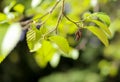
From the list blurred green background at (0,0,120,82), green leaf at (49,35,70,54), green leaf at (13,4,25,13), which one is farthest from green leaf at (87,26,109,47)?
blurred green background at (0,0,120,82)

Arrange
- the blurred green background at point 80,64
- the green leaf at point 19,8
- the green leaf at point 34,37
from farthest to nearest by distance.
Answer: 1. the blurred green background at point 80,64
2. the green leaf at point 19,8
3. the green leaf at point 34,37

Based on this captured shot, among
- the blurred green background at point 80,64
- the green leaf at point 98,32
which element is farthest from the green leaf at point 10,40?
the blurred green background at point 80,64

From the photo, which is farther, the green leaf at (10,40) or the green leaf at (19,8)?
the green leaf at (19,8)

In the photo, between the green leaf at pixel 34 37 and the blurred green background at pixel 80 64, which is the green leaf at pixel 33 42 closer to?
the green leaf at pixel 34 37

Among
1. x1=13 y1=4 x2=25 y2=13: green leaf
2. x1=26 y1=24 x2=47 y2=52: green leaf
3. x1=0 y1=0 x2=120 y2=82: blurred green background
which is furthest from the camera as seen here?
x1=0 y1=0 x2=120 y2=82: blurred green background

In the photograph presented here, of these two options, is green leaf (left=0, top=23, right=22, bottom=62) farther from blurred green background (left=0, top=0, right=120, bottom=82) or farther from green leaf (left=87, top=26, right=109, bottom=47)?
blurred green background (left=0, top=0, right=120, bottom=82)

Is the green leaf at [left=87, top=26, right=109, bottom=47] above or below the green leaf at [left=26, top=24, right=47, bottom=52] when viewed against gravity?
below

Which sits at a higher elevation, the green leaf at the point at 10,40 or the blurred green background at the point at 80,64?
the green leaf at the point at 10,40

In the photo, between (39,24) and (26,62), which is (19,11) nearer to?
(39,24)

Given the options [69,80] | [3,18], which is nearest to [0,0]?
[69,80]
